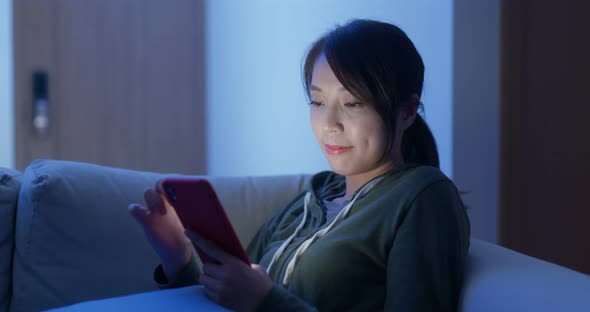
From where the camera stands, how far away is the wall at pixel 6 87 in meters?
2.15

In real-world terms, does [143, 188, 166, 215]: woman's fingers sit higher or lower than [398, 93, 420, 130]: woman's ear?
lower

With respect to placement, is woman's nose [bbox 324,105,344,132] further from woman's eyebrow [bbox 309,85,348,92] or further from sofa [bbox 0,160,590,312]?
sofa [bbox 0,160,590,312]

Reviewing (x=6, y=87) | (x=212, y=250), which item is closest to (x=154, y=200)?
(x=212, y=250)

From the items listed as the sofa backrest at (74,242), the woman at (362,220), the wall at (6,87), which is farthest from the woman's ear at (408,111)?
the wall at (6,87)

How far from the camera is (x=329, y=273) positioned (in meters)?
0.95

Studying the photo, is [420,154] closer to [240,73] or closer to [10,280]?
[10,280]

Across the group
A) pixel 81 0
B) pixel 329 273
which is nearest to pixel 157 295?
pixel 329 273

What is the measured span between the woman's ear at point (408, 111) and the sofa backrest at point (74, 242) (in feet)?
2.11

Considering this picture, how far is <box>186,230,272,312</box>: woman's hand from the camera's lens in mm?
831

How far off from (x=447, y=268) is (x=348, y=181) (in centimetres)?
33

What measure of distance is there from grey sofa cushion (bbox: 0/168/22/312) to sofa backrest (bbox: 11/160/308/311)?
2 centimetres

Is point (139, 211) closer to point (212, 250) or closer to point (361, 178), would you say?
point (212, 250)

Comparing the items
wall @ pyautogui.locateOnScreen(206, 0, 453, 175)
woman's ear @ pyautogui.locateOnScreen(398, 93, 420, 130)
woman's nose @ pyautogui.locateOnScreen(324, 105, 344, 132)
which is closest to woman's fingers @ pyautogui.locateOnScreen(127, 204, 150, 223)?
woman's nose @ pyautogui.locateOnScreen(324, 105, 344, 132)

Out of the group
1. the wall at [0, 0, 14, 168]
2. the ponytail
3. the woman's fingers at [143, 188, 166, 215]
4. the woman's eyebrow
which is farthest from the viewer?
the wall at [0, 0, 14, 168]
